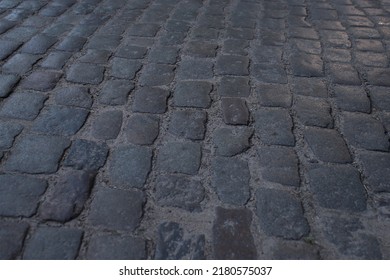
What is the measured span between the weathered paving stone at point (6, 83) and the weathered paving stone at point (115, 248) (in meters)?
1.43

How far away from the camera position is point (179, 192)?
1958 millimetres

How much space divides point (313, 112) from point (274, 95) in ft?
1.01

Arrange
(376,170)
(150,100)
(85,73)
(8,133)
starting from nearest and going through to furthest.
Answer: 1. (376,170)
2. (8,133)
3. (150,100)
4. (85,73)

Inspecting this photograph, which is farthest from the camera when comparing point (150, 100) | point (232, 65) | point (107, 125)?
point (232, 65)

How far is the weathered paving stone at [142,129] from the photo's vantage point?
2285mm

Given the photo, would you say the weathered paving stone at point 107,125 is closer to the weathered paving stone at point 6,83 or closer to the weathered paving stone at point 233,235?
the weathered paving stone at point 6,83

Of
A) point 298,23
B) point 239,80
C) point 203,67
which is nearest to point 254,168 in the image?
point 239,80

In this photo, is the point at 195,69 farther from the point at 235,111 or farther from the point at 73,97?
the point at 73,97

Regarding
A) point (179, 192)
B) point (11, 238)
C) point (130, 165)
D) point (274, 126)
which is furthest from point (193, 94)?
point (11, 238)

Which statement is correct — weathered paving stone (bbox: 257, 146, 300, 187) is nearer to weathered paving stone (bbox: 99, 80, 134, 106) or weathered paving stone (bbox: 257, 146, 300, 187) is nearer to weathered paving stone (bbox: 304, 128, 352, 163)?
weathered paving stone (bbox: 304, 128, 352, 163)

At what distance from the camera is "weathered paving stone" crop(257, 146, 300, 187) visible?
2.05 m

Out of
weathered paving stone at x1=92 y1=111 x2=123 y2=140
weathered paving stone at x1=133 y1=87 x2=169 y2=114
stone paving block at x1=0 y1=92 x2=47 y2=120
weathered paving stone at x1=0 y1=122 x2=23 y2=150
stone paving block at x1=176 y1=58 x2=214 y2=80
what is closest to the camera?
weathered paving stone at x1=0 y1=122 x2=23 y2=150

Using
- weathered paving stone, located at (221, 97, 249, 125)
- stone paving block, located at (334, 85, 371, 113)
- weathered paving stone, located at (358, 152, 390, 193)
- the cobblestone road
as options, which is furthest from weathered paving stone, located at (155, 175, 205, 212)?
stone paving block, located at (334, 85, 371, 113)

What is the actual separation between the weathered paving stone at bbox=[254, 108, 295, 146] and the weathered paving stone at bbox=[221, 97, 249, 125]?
0.27 feet
